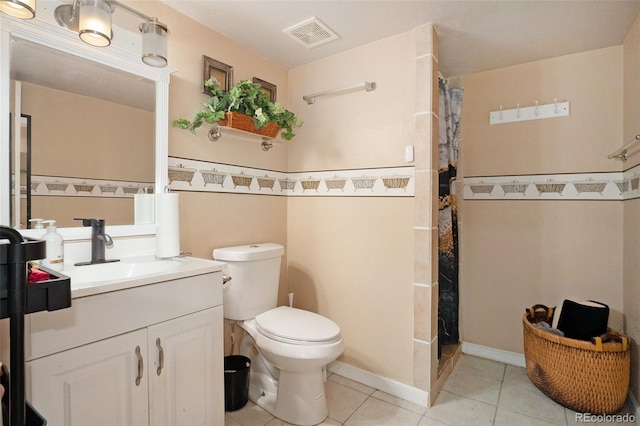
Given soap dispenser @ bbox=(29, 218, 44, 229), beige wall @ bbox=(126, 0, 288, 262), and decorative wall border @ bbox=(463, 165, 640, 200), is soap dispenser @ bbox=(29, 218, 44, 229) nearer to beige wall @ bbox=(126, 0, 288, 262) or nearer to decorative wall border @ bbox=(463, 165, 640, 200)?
beige wall @ bbox=(126, 0, 288, 262)

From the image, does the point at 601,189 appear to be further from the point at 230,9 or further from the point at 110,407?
the point at 110,407

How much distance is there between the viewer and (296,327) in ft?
5.72

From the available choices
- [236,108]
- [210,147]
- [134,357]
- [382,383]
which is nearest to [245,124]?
[236,108]

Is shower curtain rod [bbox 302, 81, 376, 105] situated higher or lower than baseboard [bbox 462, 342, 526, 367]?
higher

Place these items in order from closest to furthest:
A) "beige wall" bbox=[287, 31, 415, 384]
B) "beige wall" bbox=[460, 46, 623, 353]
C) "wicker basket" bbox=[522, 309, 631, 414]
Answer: "wicker basket" bbox=[522, 309, 631, 414]
"beige wall" bbox=[287, 31, 415, 384]
"beige wall" bbox=[460, 46, 623, 353]

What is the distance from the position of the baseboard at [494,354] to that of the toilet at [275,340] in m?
1.36

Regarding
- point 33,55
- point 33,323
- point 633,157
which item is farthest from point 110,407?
point 633,157

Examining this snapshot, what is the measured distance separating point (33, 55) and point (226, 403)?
188 cm

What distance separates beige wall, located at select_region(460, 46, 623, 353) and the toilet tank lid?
1581 millimetres

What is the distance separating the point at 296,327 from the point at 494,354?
168 cm

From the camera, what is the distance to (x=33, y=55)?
53.6 inches

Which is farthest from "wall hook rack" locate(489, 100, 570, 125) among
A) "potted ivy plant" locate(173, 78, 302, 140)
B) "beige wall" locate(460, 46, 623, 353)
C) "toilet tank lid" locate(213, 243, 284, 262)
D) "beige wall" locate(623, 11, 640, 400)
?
"toilet tank lid" locate(213, 243, 284, 262)

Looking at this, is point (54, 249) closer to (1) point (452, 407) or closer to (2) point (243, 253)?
(2) point (243, 253)

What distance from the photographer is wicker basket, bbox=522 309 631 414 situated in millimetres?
1765
